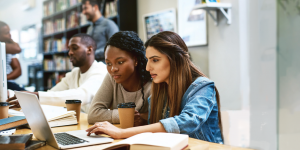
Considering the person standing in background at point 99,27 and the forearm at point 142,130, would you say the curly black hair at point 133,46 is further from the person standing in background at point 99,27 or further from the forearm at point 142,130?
the person standing in background at point 99,27

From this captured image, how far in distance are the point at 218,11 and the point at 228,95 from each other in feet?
2.79

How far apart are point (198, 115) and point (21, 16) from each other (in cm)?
633

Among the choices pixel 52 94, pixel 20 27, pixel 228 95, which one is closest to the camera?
pixel 52 94

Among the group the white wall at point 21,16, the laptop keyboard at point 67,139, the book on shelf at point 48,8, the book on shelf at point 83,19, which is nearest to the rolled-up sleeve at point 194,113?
the laptop keyboard at point 67,139

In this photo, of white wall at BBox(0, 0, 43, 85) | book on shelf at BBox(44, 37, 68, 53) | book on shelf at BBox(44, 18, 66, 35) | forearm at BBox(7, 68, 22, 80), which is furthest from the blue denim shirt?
white wall at BBox(0, 0, 43, 85)

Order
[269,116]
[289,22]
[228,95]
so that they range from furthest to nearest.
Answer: [228,95] < [269,116] < [289,22]

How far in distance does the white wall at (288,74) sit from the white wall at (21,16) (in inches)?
214

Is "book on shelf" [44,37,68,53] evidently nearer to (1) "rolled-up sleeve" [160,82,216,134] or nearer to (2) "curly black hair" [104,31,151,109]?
(2) "curly black hair" [104,31,151,109]

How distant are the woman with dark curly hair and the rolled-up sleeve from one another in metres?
0.41

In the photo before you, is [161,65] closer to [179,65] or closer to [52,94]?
[179,65]

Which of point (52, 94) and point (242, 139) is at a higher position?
point (52, 94)

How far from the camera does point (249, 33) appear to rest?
7.68ft

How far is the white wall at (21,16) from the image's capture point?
5883 mm

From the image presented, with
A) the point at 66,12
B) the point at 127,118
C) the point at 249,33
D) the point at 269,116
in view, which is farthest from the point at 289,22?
the point at 66,12
